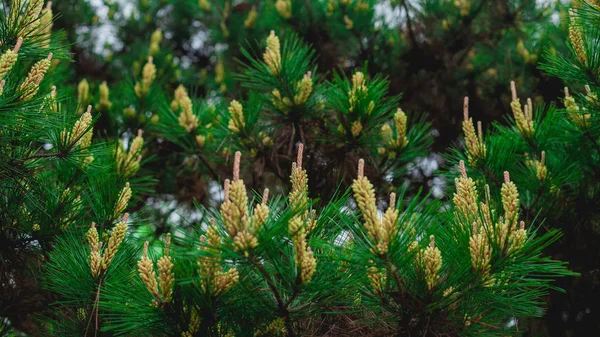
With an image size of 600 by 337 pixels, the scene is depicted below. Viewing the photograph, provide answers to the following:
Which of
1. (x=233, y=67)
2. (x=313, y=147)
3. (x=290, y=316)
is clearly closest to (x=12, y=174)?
(x=290, y=316)

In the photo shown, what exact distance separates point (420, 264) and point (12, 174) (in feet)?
3.14

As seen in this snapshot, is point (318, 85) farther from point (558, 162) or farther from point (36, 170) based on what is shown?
point (36, 170)

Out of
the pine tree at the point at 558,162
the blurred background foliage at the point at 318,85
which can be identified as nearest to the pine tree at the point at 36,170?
the blurred background foliage at the point at 318,85

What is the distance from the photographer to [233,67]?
3.13 metres

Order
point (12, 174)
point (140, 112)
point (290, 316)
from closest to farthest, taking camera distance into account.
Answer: point (290, 316) < point (12, 174) < point (140, 112)

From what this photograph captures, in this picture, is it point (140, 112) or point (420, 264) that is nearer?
point (420, 264)

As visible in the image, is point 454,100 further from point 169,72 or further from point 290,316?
point 290,316

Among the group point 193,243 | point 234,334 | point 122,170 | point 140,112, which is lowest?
point 234,334

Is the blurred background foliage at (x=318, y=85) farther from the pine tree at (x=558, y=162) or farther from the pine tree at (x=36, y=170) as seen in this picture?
the pine tree at (x=36, y=170)

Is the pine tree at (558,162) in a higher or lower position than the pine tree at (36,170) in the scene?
higher

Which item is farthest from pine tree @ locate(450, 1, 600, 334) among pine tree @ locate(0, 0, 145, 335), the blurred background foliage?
pine tree @ locate(0, 0, 145, 335)

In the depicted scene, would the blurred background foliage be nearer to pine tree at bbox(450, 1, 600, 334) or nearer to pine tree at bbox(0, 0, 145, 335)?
pine tree at bbox(450, 1, 600, 334)

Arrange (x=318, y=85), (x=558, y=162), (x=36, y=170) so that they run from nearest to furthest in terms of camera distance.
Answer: (x=36, y=170), (x=558, y=162), (x=318, y=85)

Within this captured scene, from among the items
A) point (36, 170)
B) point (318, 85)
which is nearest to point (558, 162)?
point (318, 85)
